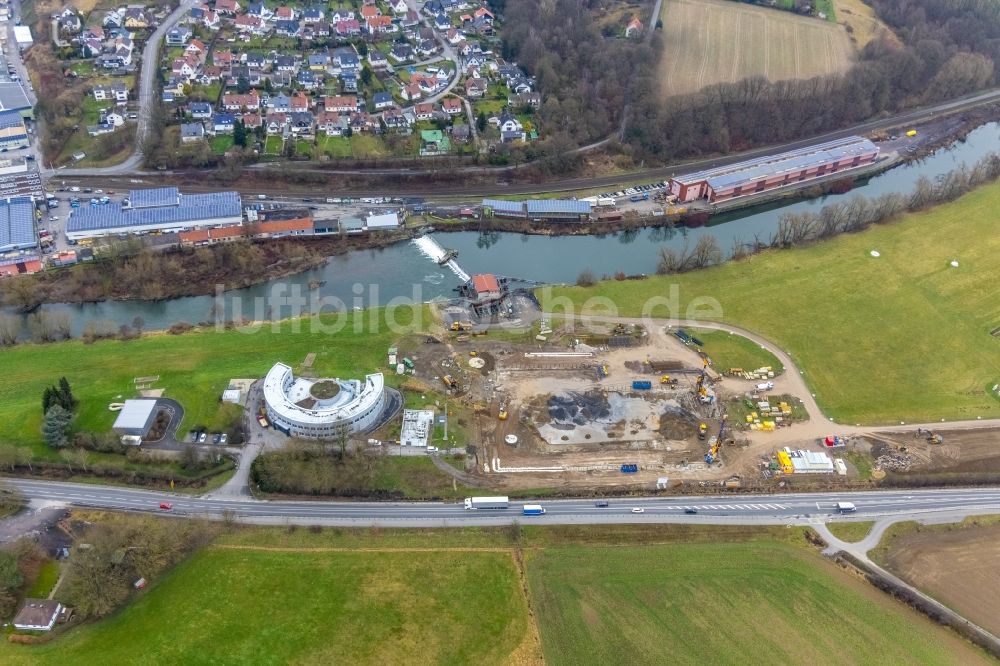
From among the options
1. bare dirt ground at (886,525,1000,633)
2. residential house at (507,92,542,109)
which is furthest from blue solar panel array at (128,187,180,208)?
bare dirt ground at (886,525,1000,633)

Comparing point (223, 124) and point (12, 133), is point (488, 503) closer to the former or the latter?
point (223, 124)

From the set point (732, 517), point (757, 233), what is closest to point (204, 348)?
point (732, 517)

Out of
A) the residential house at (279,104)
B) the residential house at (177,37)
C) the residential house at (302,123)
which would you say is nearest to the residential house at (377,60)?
the residential house at (279,104)

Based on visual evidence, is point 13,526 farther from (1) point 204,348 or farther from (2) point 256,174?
(2) point 256,174

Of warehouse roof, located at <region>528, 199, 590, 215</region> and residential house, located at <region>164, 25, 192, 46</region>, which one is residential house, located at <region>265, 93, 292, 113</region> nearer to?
residential house, located at <region>164, 25, 192, 46</region>

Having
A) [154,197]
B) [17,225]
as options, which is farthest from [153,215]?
[17,225]

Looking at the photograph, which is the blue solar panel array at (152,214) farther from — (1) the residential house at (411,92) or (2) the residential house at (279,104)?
(1) the residential house at (411,92)
